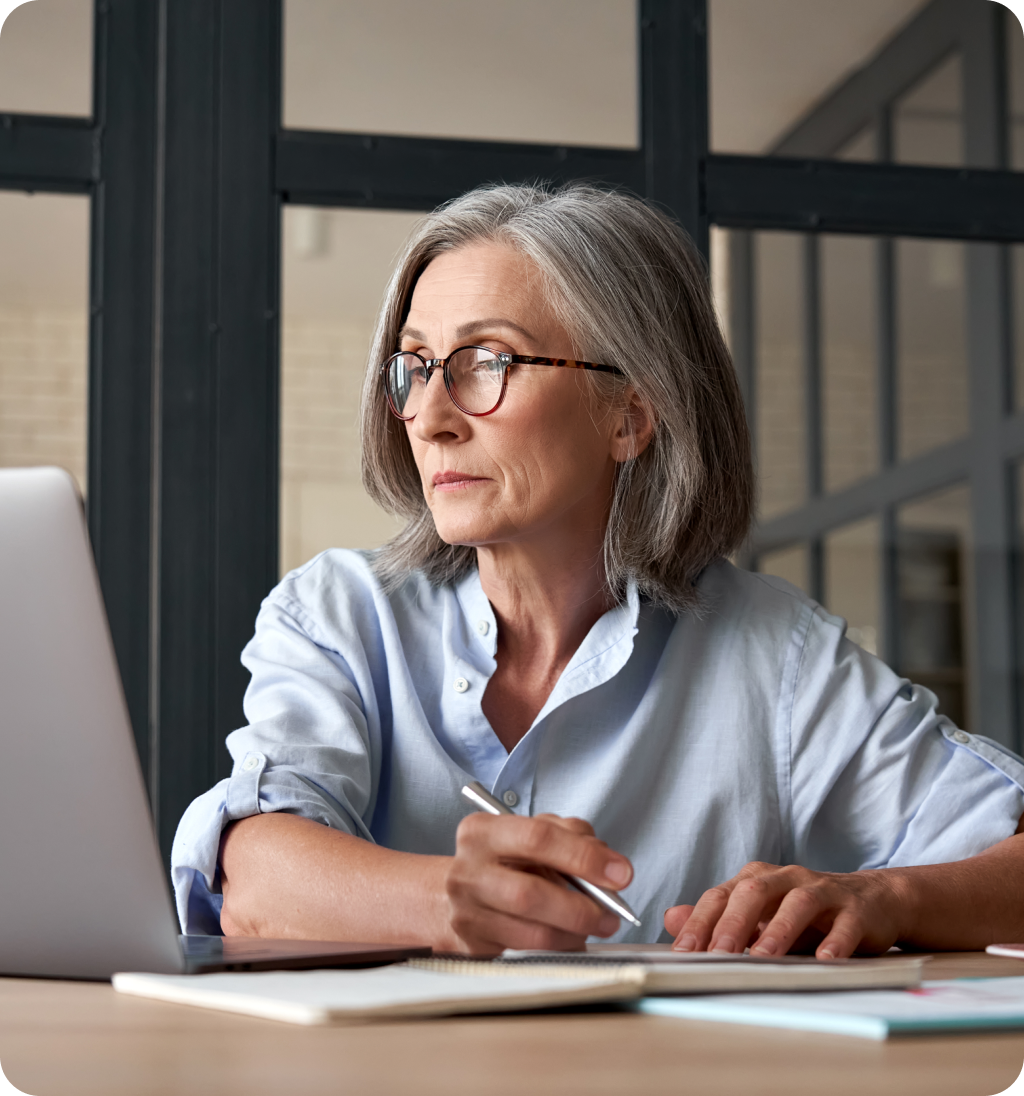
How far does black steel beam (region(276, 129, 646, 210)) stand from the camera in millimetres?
2488

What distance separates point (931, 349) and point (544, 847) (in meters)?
2.64

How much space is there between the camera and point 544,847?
0.86 metres

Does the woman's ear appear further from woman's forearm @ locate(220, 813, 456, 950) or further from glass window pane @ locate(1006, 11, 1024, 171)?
glass window pane @ locate(1006, 11, 1024, 171)

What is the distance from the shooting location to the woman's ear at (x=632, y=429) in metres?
1.83

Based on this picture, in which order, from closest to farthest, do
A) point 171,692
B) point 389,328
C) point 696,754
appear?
point 696,754, point 389,328, point 171,692

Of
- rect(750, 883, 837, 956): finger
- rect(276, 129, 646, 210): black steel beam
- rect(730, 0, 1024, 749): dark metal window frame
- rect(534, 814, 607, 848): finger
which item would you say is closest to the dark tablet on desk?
rect(534, 814, 607, 848): finger

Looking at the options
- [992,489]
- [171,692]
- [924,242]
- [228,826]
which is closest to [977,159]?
[924,242]

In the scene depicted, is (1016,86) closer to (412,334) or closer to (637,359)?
(637,359)

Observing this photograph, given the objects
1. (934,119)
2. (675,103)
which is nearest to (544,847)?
(675,103)

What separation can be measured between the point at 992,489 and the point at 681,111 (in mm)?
1215

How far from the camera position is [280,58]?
250cm

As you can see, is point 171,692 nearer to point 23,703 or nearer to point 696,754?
point 696,754

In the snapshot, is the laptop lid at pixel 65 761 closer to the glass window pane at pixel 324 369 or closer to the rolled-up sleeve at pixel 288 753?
the rolled-up sleeve at pixel 288 753

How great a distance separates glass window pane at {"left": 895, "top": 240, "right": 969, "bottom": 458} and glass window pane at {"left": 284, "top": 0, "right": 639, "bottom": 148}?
839 millimetres
